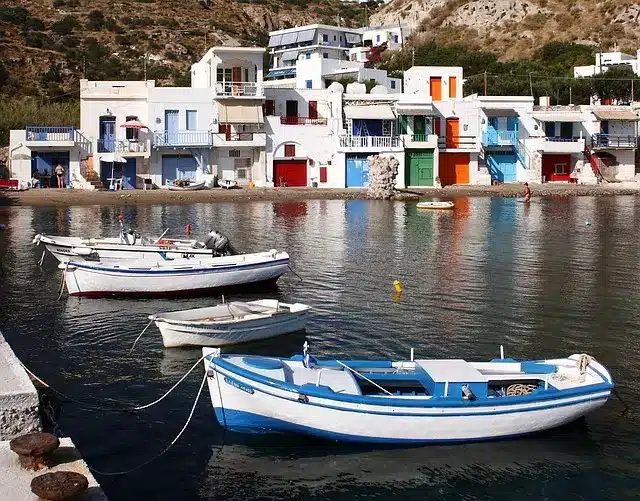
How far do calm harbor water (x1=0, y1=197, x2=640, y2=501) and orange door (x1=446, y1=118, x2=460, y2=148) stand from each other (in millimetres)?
23335

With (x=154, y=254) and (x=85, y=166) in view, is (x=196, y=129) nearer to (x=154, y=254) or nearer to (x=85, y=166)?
(x=85, y=166)

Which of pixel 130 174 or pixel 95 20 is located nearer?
pixel 130 174

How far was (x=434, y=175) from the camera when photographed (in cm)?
6481

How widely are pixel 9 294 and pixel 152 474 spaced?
567 inches

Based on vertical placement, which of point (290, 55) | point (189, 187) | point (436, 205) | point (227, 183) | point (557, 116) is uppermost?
point (290, 55)

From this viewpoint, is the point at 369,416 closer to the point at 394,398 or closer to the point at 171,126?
the point at 394,398

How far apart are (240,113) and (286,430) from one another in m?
50.0

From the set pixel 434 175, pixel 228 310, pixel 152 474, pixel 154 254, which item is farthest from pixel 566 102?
pixel 152 474

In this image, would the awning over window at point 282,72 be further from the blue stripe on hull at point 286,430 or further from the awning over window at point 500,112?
the blue stripe on hull at point 286,430

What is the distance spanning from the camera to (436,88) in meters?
67.9

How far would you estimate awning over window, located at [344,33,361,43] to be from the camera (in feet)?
353

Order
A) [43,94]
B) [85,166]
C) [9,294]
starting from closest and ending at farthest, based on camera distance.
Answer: [9,294] < [85,166] < [43,94]

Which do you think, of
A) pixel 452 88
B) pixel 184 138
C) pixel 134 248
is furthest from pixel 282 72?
pixel 134 248

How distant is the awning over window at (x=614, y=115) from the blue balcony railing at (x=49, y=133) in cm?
4030
